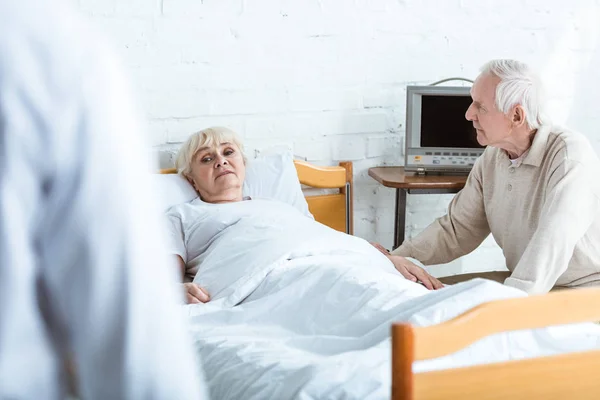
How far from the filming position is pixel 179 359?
0.55 metres

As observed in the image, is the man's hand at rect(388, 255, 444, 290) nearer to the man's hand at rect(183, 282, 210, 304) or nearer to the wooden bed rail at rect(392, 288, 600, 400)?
the man's hand at rect(183, 282, 210, 304)

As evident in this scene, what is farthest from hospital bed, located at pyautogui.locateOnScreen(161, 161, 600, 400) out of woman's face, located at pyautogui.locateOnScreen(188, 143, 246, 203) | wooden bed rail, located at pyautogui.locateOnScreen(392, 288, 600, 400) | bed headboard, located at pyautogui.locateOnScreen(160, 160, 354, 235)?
bed headboard, located at pyautogui.locateOnScreen(160, 160, 354, 235)

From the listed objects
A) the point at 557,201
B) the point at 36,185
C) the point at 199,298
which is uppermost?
the point at 36,185

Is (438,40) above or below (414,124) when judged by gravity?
above

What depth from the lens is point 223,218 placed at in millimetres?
2311

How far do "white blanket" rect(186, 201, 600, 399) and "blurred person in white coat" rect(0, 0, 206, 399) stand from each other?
2.69ft

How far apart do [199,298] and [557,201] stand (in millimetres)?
1001

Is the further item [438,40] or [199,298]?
[438,40]

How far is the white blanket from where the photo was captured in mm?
1406

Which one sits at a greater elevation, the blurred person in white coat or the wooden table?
the blurred person in white coat

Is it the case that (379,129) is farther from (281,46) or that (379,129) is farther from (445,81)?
(281,46)

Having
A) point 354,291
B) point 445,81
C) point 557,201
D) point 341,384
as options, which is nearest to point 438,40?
point 445,81

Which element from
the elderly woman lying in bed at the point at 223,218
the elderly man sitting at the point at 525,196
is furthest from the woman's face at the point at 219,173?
the elderly man sitting at the point at 525,196

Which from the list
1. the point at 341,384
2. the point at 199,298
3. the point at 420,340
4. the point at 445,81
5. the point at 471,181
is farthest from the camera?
the point at 445,81
